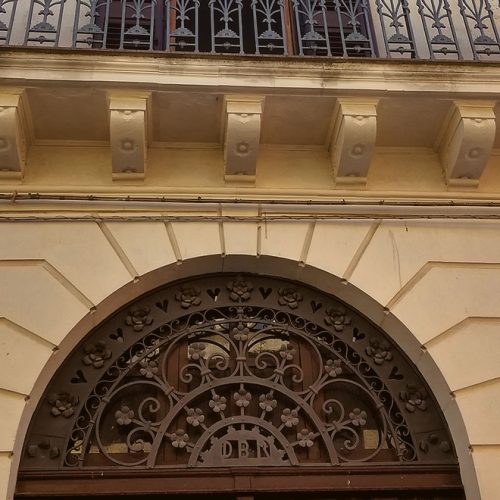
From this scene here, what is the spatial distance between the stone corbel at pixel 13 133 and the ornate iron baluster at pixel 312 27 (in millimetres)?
2121

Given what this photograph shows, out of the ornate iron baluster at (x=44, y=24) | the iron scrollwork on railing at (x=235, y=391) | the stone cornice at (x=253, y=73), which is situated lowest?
the iron scrollwork on railing at (x=235, y=391)

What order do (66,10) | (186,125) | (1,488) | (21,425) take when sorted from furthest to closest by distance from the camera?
1. (66,10)
2. (186,125)
3. (21,425)
4. (1,488)

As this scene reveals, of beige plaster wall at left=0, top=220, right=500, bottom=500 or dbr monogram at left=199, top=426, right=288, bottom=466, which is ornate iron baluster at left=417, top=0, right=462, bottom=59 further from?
dbr monogram at left=199, top=426, right=288, bottom=466

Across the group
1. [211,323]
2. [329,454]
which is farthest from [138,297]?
[329,454]

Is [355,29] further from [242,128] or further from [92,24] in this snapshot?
[92,24]

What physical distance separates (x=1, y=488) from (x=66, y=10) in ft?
12.9

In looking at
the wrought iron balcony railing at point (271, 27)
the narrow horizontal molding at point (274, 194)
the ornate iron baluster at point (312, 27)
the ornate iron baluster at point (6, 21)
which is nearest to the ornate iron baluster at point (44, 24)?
the wrought iron balcony railing at point (271, 27)

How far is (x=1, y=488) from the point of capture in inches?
154

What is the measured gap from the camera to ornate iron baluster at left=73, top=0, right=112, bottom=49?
206 inches

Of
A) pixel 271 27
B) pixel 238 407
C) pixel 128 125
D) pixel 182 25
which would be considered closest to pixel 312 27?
pixel 271 27

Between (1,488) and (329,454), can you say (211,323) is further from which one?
(1,488)

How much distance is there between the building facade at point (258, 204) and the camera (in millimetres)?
4582

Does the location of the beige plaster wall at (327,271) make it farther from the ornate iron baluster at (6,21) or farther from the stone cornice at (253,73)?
the ornate iron baluster at (6,21)

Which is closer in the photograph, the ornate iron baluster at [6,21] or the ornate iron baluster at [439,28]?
the ornate iron baluster at [6,21]
